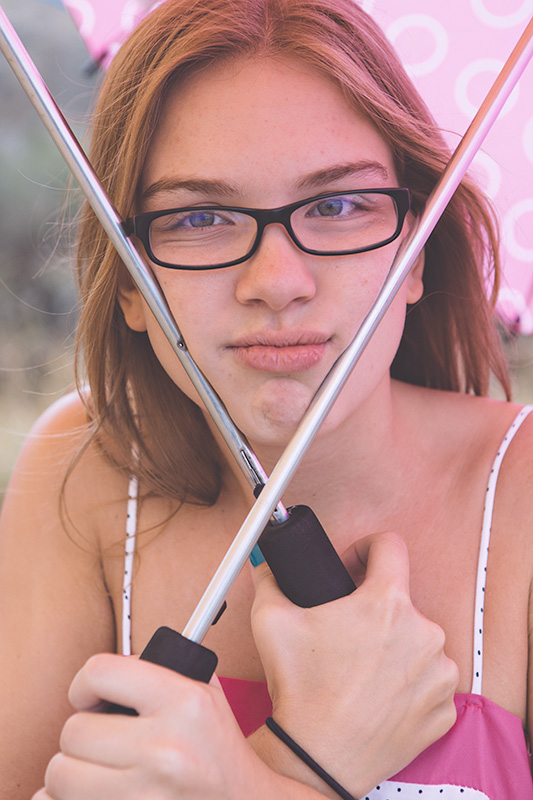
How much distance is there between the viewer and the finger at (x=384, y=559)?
3.04 feet

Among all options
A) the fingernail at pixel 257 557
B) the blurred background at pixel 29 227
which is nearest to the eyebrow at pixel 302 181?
the fingernail at pixel 257 557

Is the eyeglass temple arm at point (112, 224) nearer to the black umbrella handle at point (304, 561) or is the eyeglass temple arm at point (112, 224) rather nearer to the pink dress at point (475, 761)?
the black umbrella handle at point (304, 561)

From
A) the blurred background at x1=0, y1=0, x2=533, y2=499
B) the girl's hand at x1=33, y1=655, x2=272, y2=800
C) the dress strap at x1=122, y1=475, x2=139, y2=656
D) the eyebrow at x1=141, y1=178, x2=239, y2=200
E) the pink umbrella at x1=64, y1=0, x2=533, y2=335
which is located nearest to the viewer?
the girl's hand at x1=33, y1=655, x2=272, y2=800

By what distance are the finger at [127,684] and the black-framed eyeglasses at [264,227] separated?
0.46 meters

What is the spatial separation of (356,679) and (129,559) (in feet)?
1.60

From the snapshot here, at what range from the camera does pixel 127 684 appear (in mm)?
746

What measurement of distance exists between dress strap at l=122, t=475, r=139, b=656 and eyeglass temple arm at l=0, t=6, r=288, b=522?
0.40m

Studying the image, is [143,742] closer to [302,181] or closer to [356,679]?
[356,679]

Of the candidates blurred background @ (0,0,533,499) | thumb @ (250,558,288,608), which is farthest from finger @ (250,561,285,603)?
blurred background @ (0,0,533,499)

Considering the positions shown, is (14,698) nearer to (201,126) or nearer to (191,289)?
(191,289)

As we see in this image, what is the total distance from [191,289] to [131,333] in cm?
32

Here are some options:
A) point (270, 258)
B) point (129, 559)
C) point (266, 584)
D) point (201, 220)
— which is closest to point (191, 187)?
point (201, 220)

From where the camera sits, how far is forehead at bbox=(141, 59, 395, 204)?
37.5 inches

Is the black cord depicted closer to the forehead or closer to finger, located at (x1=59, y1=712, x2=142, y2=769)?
finger, located at (x1=59, y1=712, x2=142, y2=769)
